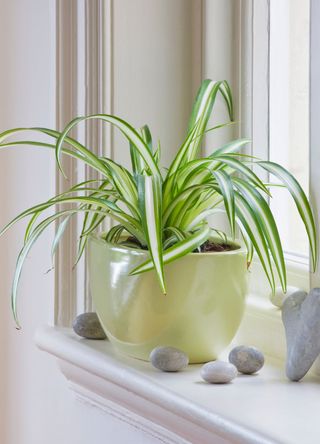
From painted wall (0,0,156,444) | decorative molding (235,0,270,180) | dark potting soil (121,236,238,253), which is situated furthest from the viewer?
painted wall (0,0,156,444)

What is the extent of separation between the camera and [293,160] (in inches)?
48.5

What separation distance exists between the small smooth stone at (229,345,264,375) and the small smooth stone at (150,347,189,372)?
6 cm

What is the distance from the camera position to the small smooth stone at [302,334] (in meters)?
1.00

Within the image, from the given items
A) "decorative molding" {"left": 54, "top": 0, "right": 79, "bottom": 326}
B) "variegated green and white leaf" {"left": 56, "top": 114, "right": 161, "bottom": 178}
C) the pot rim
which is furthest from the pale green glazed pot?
"decorative molding" {"left": 54, "top": 0, "right": 79, "bottom": 326}

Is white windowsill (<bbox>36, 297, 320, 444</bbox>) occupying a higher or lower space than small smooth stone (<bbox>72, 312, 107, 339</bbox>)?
lower

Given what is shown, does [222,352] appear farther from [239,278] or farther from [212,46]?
[212,46]

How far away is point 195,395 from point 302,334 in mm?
141

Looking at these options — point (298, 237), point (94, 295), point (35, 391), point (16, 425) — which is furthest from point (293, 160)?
point (16, 425)

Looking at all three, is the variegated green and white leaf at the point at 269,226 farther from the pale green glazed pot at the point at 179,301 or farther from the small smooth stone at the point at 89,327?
the small smooth stone at the point at 89,327

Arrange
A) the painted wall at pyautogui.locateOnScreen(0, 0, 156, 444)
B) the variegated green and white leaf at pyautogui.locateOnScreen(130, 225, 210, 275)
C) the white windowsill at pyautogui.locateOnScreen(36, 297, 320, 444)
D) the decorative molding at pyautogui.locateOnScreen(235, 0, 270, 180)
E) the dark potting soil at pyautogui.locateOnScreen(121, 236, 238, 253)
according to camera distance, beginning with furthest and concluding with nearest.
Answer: the painted wall at pyautogui.locateOnScreen(0, 0, 156, 444), the decorative molding at pyautogui.locateOnScreen(235, 0, 270, 180), the dark potting soil at pyautogui.locateOnScreen(121, 236, 238, 253), the variegated green and white leaf at pyautogui.locateOnScreen(130, 225, 210, 275), the white windowsill at pyautogui.locateOnScreen(36, 297, 320, 444)

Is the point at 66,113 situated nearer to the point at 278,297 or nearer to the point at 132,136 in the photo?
the point at 132,136

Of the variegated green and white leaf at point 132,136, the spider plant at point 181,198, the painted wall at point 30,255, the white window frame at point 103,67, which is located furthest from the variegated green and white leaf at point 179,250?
the painted wall at point 30,255

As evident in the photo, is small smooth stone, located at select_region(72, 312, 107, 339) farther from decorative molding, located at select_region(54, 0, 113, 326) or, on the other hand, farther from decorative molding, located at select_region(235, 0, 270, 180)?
decorative molding, located at select_region(235, 0, 270, 180)

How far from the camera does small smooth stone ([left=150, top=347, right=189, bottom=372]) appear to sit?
1.07 meters
